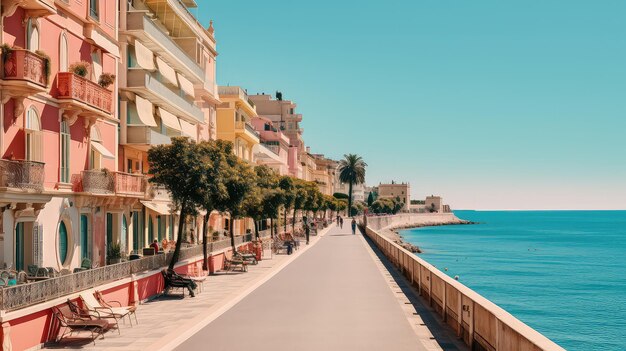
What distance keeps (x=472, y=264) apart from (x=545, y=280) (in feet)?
48.3

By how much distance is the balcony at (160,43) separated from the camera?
3272 cm

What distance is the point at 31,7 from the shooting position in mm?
19938

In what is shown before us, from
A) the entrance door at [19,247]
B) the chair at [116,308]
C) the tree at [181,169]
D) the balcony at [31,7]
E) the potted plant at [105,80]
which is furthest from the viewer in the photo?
the potted plant at [105,80]

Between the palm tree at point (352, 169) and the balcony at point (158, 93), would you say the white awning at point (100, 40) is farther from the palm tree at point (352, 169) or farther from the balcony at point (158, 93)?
the palm tree at point (352, 169)

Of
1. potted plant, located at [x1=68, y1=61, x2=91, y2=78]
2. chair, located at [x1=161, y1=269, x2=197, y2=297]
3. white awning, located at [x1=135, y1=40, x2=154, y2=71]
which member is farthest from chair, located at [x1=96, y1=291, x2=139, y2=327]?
white awning, located at [x1=135, y1=40, x2=154, y2=71]

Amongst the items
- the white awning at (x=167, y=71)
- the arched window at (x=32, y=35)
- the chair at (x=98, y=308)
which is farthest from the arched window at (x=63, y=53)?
the white awning at (x=167, y=71)

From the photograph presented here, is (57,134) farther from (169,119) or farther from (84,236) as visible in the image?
(169,119)

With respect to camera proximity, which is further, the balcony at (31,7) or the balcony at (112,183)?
the balcony at (112,183)

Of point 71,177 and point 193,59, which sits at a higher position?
point 193,59

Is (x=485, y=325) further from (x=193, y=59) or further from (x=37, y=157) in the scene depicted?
(x=193, y=59)

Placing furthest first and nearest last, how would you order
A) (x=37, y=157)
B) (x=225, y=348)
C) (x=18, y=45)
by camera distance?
(x=37, y=157) < (x=18, y=45) < (x=225, y=348)

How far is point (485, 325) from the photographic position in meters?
12.4

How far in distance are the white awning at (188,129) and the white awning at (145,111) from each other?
5739 mm

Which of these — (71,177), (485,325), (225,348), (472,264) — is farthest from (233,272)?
(472,264)
